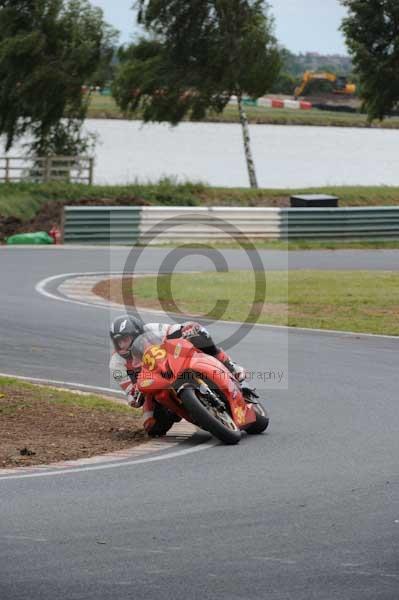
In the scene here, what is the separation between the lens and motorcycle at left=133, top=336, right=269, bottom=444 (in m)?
10.4

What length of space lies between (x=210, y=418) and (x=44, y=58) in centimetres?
3241

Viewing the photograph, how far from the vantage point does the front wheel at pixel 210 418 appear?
10289 millimetres

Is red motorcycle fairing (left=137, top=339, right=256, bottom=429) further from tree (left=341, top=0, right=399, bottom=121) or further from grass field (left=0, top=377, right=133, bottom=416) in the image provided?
tree (left=341, top=0, right=399, bottom=121)

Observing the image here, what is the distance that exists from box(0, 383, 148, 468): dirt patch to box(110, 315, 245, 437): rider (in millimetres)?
247

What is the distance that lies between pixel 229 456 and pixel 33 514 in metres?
2.71

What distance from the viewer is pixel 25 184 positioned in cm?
3894

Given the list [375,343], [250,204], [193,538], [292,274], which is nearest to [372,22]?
[250,204]

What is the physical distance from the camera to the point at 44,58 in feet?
135

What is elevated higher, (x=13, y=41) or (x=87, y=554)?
(x=13, y=41)

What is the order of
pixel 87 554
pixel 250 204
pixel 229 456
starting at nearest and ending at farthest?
1. pixel 87 554
2. pixel 229 456
3. pixel 250 204

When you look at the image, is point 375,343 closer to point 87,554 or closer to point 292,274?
point 292,274

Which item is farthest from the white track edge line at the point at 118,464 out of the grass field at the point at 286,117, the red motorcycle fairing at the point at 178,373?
the grass field at the point at 286,117

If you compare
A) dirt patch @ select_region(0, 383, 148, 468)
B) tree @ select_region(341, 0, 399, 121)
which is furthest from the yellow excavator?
dirt patch @ select_region(0, 383, 148, 468)

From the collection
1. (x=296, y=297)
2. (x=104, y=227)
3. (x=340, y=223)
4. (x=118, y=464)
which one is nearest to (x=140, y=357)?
(x=118, y=464)
